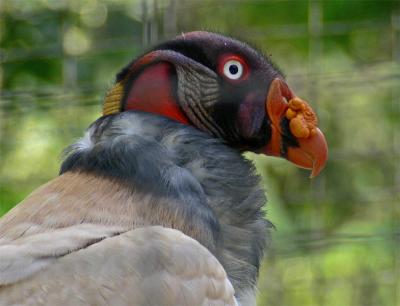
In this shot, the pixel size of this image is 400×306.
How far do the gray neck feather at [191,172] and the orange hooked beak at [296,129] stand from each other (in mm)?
95

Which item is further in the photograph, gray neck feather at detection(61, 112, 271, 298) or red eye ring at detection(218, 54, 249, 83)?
red eye ring at detection(218, 54, 249, 83)

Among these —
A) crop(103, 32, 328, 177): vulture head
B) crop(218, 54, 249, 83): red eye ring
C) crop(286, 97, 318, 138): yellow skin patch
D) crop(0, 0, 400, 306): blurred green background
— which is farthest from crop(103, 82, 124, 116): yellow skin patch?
crop(0, 0, 400, 306): blurred green background

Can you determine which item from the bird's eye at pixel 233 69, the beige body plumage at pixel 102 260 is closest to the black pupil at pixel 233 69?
the bird's eye at pixel 233 69

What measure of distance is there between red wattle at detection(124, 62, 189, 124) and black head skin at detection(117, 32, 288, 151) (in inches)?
0.7

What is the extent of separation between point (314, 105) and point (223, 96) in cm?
158

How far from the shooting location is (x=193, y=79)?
203 cm

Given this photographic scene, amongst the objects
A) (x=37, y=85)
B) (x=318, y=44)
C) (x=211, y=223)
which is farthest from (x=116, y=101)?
(x=318, y=44)

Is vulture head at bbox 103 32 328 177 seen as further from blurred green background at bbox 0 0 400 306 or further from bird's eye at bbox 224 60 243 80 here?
blurred green background at bbox 0 0 400 306

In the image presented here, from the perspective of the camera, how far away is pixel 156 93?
6.57 ft

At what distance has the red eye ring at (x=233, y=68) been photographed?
2047mm

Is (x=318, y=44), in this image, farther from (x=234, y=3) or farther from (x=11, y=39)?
(x=11, y=39)

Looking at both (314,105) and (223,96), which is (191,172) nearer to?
(223,96)

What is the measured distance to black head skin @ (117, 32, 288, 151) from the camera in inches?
80.2

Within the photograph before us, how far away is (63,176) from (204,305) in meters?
0.40
